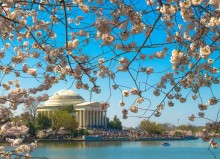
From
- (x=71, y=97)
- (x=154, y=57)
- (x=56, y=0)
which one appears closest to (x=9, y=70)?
(x=56, y=0)

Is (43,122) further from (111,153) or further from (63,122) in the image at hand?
(111,153)

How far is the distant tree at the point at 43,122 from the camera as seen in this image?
2191 inches

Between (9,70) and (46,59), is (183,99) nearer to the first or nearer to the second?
(46,59)

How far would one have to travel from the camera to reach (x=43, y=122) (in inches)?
2269

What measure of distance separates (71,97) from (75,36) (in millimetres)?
86440

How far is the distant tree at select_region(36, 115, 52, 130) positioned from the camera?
183ft

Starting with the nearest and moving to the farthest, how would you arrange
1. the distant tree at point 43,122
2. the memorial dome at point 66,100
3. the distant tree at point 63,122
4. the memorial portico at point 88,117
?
the distant tree at point 43,122, the distant tree at point 63,122, the memorial portico at point 88,117, the memorial dome at point 66,100

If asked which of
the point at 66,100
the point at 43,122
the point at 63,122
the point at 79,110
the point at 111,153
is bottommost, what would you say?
the point at 111,153

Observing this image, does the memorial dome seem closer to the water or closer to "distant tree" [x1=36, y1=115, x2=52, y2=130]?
"distant tree" [x1=36, y1=115, x2=52, y2=130]

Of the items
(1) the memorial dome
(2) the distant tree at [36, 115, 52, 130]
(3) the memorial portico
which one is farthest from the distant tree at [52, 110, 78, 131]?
(1) the memorial dome

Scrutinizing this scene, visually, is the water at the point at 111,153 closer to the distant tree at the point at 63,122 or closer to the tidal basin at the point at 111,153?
the tidal basin at the point at 111,153

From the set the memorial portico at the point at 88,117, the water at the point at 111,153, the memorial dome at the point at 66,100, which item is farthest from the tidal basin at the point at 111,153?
the memorial dome at the point at 66,100

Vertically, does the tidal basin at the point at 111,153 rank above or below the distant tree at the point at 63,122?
below

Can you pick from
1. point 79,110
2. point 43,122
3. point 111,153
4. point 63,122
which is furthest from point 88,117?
point 111,153
